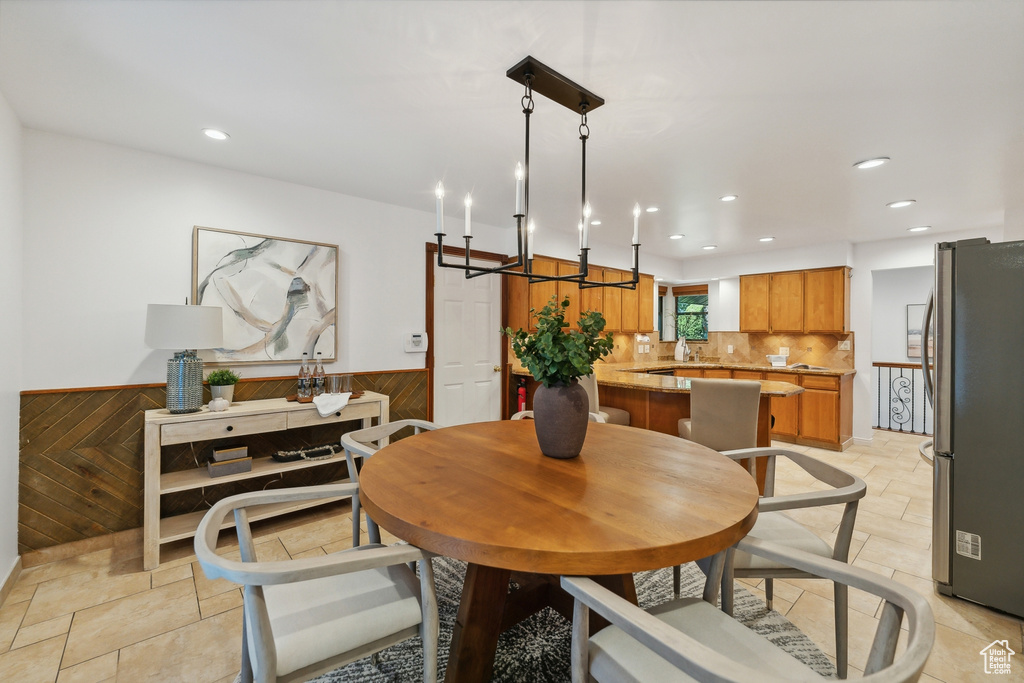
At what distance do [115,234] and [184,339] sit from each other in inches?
33.8

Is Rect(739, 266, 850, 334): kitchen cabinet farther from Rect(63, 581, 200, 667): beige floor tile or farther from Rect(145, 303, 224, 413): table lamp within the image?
Rect(63, 581, 200, 667): beige floor tile

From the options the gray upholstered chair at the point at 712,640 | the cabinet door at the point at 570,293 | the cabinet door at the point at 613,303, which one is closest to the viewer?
the gray upholstered chair at the point at 712,640

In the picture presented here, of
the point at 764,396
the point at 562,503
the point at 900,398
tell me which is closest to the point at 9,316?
the point at 562,503

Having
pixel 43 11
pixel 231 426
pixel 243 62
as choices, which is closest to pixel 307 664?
pixel 231 426

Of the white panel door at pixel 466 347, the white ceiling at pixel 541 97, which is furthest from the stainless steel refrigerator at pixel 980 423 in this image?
the white panel door at pixel 466 347

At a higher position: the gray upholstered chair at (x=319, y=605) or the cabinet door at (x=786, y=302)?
the cabinet door at (x=786, y=302)

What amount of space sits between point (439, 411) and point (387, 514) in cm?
307

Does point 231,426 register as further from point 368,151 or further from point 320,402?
point 368,151

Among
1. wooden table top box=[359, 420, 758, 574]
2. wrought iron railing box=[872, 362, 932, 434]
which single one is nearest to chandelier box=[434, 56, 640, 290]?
wooden table top box=[359, 420, 758, 574]

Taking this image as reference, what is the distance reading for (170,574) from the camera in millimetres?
2381

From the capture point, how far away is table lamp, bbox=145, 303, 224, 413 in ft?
8.09

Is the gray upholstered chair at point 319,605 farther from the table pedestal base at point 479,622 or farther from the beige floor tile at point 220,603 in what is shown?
the beige floor tile at point 220,603

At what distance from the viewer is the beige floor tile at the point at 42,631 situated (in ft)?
6.06
